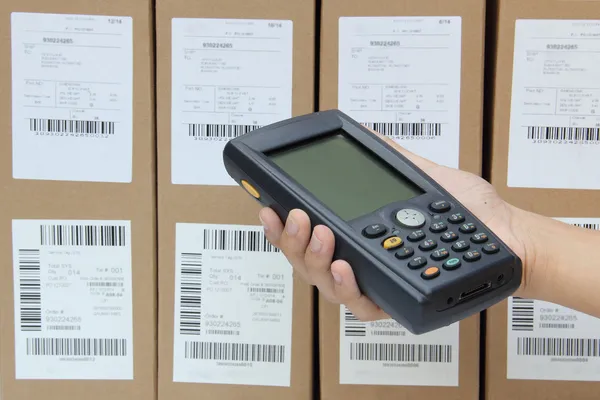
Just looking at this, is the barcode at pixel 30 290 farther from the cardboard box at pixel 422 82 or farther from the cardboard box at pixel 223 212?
the cardboard box at pixel 422 82

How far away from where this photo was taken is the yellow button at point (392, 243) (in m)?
0.42

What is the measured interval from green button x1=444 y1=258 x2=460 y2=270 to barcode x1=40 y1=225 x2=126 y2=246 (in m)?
0.26

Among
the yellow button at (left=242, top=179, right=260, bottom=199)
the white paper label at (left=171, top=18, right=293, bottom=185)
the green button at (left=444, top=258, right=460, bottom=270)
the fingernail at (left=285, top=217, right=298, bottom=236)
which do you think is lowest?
the green button at (left=444, top=258, right=460, bottom=270)

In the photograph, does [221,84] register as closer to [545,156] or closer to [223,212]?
[223,212]

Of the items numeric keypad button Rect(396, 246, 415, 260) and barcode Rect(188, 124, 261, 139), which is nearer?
numeric keypad button Rect(396, 246, 415, 260)

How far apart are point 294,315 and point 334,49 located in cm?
21

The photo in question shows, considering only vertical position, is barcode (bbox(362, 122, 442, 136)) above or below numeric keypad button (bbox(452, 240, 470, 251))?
above

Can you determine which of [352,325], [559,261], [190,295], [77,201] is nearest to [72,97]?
[77,201]

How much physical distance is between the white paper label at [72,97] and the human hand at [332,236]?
15 centimetres

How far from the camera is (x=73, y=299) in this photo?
0.54 m

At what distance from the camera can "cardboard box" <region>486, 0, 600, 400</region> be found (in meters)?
0.51

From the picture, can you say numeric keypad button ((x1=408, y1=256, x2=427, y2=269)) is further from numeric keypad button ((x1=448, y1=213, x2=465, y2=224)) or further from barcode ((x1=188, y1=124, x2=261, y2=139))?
barcode ((x1=188, y1=124, x2=261, y2=139))

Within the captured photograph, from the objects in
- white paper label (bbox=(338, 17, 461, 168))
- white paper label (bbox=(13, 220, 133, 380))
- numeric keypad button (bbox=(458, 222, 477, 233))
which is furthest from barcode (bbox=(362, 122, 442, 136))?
white paper label (bbox=(13, 220, 133, 380))

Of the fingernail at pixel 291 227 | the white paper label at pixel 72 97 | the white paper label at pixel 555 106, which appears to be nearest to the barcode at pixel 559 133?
the white paper label at pixel 555 106
